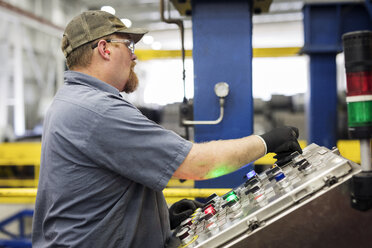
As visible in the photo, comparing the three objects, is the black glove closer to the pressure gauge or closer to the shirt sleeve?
the shirt sleeve

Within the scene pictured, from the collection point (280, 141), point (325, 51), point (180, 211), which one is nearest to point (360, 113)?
point (280, 141)

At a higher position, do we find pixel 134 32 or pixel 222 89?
pixel 134 32

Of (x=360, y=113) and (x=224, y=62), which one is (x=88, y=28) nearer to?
(x=360, y=113)

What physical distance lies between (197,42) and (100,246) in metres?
1.60

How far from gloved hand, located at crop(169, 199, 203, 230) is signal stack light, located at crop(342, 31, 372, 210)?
741 millimetres

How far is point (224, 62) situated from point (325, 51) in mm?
1792

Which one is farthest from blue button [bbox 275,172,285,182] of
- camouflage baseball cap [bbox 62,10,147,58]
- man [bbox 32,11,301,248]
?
camouflage baseball cap [bbox 62,10,147,58]

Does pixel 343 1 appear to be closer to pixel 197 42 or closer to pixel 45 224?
pixel 197 42

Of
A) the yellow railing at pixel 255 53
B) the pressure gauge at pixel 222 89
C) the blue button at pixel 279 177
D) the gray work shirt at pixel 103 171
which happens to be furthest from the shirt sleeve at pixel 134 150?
the yellow railing at pixel 255 53

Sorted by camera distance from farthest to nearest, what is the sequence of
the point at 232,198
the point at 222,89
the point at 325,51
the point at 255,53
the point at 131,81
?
the point at 255,53 < the point at 325,51 < the point at 222,89 < the point at 131,81 < the point at 232,198

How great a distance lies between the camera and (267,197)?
3.36ft

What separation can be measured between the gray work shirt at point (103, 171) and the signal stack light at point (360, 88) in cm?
50

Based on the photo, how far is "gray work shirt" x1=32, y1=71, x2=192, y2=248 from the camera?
1084 millimetres

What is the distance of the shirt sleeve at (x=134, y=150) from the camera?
3.54ft
